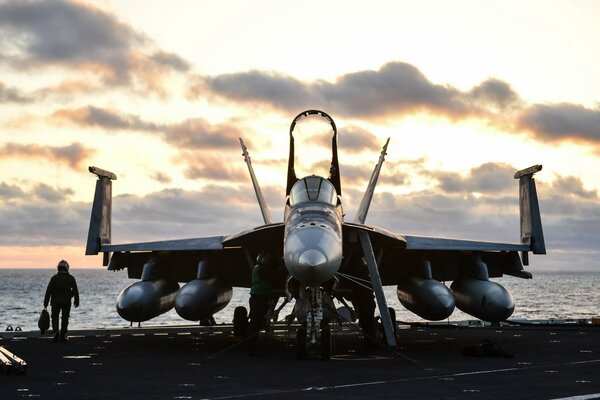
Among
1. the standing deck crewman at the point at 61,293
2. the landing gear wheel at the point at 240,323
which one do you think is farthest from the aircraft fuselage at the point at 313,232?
the standing deck crewman at the point at 61,293

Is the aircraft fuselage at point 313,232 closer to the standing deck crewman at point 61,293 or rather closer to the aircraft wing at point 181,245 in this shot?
the aircraft wing at point 181,245

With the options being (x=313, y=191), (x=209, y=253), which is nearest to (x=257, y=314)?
(x=313, y=191)

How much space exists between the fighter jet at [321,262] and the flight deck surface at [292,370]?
2.73 feet

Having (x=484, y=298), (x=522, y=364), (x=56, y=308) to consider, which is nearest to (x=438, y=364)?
(x=522, y=364)

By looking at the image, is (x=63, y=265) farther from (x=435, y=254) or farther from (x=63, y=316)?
(x=435, y=254)

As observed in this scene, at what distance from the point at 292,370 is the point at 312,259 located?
66.3 inches

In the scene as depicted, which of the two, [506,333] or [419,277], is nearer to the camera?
[419,277]

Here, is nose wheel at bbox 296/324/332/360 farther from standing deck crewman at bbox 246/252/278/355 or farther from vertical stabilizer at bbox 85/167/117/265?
vertical stabilizer at bbox 85/167/117/265

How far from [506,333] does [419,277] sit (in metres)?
4.72

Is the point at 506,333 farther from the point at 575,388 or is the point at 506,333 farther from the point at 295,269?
the point at 575,388

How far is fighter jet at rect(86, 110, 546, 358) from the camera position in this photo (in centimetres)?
1373

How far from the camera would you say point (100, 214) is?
1956 centimetres

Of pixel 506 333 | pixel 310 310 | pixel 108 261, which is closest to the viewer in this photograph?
pixel 310 310

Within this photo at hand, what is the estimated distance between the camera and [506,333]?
70.1ft
